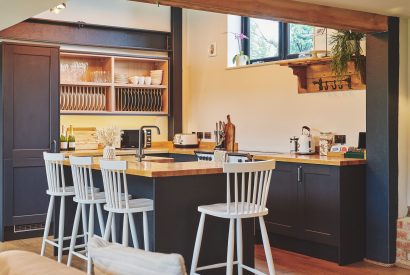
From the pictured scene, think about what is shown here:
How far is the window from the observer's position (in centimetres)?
636

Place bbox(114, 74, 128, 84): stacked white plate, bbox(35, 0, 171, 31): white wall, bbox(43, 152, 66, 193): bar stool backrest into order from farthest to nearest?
1. bbox(114, 74, 128, 84): stacked white plate
2. bbox(35, 0, 171, 31): white wall
3. bbox(43, 152, 66, 193): bar stool backrest

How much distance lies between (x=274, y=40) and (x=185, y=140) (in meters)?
1.74

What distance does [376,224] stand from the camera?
499 cm

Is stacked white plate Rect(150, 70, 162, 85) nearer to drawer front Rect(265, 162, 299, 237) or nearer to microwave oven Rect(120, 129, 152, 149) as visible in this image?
microwave oven Rect(120, 129, 152, 149)

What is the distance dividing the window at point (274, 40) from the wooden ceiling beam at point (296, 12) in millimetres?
1325

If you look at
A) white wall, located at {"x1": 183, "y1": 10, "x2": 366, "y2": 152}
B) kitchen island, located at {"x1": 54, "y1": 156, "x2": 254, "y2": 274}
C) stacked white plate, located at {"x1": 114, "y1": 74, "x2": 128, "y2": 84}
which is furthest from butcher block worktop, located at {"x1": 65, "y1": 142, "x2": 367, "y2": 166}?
kitchen island, located at {"x1": 54, "y1": 156, "x2": 254, "y2": 274}

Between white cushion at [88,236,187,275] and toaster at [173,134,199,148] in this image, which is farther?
toaster at [173,134,199,148]

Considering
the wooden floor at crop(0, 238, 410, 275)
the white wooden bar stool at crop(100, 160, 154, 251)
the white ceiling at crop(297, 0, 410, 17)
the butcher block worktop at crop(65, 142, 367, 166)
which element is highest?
the white ceiling at crop(297, 0, 410, 17)

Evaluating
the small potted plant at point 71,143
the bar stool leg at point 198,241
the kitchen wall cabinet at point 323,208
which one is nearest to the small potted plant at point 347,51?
the kitchen wall cabinet at point 323,208

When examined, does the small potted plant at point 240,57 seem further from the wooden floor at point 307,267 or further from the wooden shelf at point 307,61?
the wooden floor at point 307,267

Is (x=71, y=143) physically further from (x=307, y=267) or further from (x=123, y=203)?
(x=307, y=267)

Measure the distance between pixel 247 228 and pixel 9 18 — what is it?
2605 millimetres

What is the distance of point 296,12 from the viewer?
4258 mm

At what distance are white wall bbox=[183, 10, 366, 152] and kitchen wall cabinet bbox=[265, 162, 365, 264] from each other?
72cm
